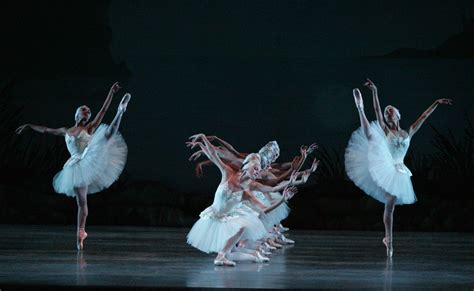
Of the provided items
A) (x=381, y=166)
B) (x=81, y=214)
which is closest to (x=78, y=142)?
(x=81, y=214)

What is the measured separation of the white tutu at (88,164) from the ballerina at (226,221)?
58.3 inches

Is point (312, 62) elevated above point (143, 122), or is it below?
above

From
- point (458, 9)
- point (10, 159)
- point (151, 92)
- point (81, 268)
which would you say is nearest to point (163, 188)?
point (151, 92)

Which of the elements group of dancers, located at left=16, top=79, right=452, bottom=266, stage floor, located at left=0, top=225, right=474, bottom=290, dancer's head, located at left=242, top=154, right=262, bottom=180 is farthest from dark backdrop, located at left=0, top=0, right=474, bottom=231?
dancer's head, located at left=242, top=154, right=262, bottom=180

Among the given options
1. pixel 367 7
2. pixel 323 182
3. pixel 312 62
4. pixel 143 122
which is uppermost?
pixel 367 7

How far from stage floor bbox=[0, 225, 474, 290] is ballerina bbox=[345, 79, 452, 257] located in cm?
50

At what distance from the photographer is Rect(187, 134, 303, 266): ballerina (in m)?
6.01

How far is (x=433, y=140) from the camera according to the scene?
11242mm

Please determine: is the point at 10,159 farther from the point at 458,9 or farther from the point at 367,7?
the point at 458,9

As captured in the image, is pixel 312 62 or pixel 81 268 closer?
pixel 81 268

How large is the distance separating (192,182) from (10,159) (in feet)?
8.47

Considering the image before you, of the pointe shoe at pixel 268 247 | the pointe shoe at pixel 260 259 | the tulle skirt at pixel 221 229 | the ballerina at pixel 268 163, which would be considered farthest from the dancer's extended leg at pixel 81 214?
the pointe shoe at pixel 260 259

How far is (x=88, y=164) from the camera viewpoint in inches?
287

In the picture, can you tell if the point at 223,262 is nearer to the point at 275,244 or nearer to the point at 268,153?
the point at 268,153
